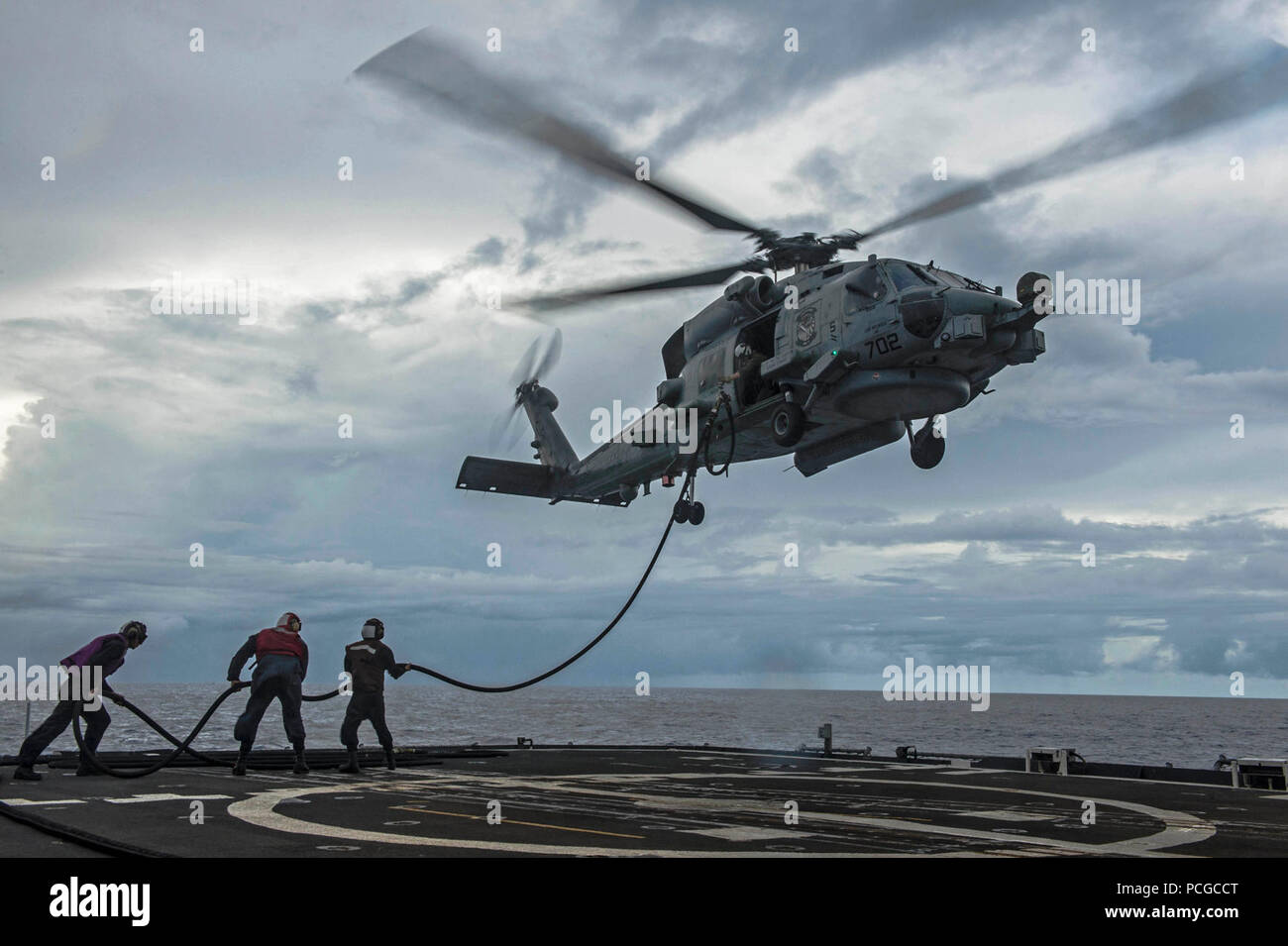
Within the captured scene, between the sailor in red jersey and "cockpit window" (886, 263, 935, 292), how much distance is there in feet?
35.8

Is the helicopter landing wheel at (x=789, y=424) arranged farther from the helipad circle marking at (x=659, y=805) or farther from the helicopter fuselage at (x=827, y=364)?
the helipad circle marking at (x=659, y=805)

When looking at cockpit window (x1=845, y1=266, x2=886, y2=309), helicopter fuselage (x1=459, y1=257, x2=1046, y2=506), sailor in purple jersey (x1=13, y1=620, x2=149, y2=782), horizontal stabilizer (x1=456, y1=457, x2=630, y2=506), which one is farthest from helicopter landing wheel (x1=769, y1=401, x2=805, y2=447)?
sailor in purple jersey (x1=13, y1=620, x2=149, y2=782)

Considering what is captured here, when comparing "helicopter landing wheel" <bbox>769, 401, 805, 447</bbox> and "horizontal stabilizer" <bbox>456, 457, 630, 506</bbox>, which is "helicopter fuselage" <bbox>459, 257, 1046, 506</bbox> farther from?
"horizontal stabilizer" <bbox>456, 457, 630, 506</bbox>

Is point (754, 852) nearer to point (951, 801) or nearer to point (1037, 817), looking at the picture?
point (1037, 817)

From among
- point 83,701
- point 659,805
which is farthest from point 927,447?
point 83,701

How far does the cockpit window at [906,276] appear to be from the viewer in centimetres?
1689

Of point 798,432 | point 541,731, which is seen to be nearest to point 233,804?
point 798,432

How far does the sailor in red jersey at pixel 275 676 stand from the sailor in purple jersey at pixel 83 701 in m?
1.46

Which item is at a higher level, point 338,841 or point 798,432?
point 798,432

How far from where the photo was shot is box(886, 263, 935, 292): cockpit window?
16891 millimetres

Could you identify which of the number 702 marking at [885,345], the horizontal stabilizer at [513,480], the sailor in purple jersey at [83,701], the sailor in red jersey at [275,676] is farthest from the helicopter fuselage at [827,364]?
the sailor in purple jersey at [83,701]

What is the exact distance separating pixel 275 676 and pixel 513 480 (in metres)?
11.3

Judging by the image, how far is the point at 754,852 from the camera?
8.30 metres
